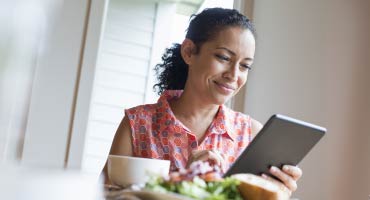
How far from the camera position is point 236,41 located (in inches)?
53.2

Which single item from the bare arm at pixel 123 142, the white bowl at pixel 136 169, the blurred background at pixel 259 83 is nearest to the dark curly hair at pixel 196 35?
the bare arm at pixel 123 142

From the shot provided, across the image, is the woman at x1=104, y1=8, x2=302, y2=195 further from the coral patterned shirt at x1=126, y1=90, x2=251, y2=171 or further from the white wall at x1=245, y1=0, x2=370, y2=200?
the white wall at x1=245, y1=0, x2=370, y2=200

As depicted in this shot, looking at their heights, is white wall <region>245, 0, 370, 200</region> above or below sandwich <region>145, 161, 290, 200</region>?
above

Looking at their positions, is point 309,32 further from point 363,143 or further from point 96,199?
point 96,199

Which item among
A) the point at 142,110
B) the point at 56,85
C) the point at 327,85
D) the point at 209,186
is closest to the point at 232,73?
the point at 142,110

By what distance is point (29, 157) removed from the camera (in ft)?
6.36

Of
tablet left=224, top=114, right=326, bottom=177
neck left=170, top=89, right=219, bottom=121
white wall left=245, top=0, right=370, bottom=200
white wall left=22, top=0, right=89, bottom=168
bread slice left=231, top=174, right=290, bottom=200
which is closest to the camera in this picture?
bread slice left=231, top=174, right=290, bottom=200

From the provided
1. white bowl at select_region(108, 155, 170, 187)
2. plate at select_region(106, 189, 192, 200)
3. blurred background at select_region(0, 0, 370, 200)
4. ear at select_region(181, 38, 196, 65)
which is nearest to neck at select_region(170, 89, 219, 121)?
ear at select_region(181, 38, 196, 65)

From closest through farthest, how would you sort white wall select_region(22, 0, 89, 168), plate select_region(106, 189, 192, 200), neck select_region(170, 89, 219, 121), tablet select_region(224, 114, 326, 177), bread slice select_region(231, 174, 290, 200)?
1. plate select_region(106, 189, 192, 200)
2. bread slice select_region(231, 174, 290, 200)
3. tablet select_region(224, 114, 326, 177)
4. neck select_region(170, 89, 219, 121)
5. white wall select_region(22, 0, 89, 168)

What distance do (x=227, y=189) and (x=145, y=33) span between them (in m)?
2.01

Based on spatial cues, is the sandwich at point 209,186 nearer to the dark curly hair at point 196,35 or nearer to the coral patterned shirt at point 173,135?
the coral patterned shirt at point 173,135

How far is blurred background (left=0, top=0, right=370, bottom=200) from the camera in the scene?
170 centimetres

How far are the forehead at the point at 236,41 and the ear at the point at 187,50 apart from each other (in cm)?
9

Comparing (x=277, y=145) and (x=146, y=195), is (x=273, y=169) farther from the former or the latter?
(x=146, y=195)
